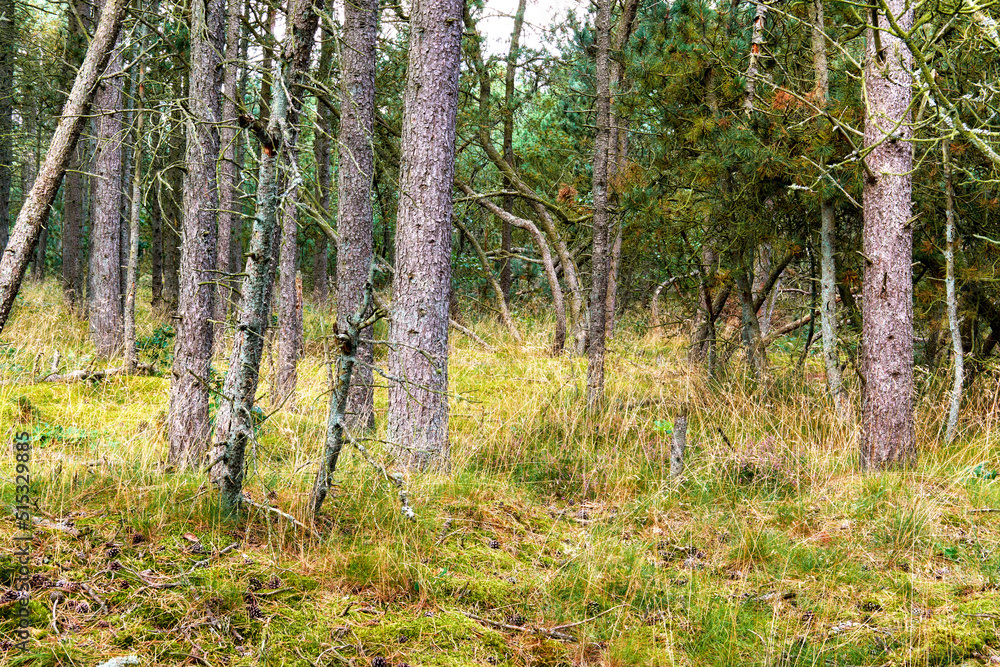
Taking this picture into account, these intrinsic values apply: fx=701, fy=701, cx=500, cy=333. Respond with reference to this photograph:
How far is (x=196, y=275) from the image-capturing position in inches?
197

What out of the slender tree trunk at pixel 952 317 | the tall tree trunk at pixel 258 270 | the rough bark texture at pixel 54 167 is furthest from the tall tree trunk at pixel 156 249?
the slender tree trunk at pixel 952 317

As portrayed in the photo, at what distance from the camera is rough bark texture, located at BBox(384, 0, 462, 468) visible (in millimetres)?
5234

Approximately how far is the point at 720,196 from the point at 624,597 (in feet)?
16.3

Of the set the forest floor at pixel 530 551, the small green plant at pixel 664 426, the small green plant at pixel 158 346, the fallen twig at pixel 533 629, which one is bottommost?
the fallen twig at pixel 533 629

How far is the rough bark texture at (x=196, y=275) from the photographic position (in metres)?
4.85

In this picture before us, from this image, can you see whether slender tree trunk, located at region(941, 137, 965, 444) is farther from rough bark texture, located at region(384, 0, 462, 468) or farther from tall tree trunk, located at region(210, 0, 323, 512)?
tall tree trunk, located at region(210, 0, 323, 512)

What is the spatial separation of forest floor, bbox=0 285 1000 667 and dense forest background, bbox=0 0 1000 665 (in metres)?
0.02

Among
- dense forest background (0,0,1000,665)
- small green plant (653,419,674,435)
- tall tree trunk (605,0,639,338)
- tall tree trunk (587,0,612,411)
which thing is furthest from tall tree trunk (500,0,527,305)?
small green plant (653,419,674,435)

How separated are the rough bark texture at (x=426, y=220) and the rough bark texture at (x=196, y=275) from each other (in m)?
1.34

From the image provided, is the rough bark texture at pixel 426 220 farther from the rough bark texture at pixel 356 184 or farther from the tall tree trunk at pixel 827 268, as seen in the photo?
the tall tree trunk at pixel 827 268

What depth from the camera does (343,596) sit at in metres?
3.43

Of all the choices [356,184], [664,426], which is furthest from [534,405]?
[356,184]

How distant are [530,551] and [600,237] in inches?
167

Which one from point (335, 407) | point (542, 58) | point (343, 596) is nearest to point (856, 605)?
point (343, 596)
